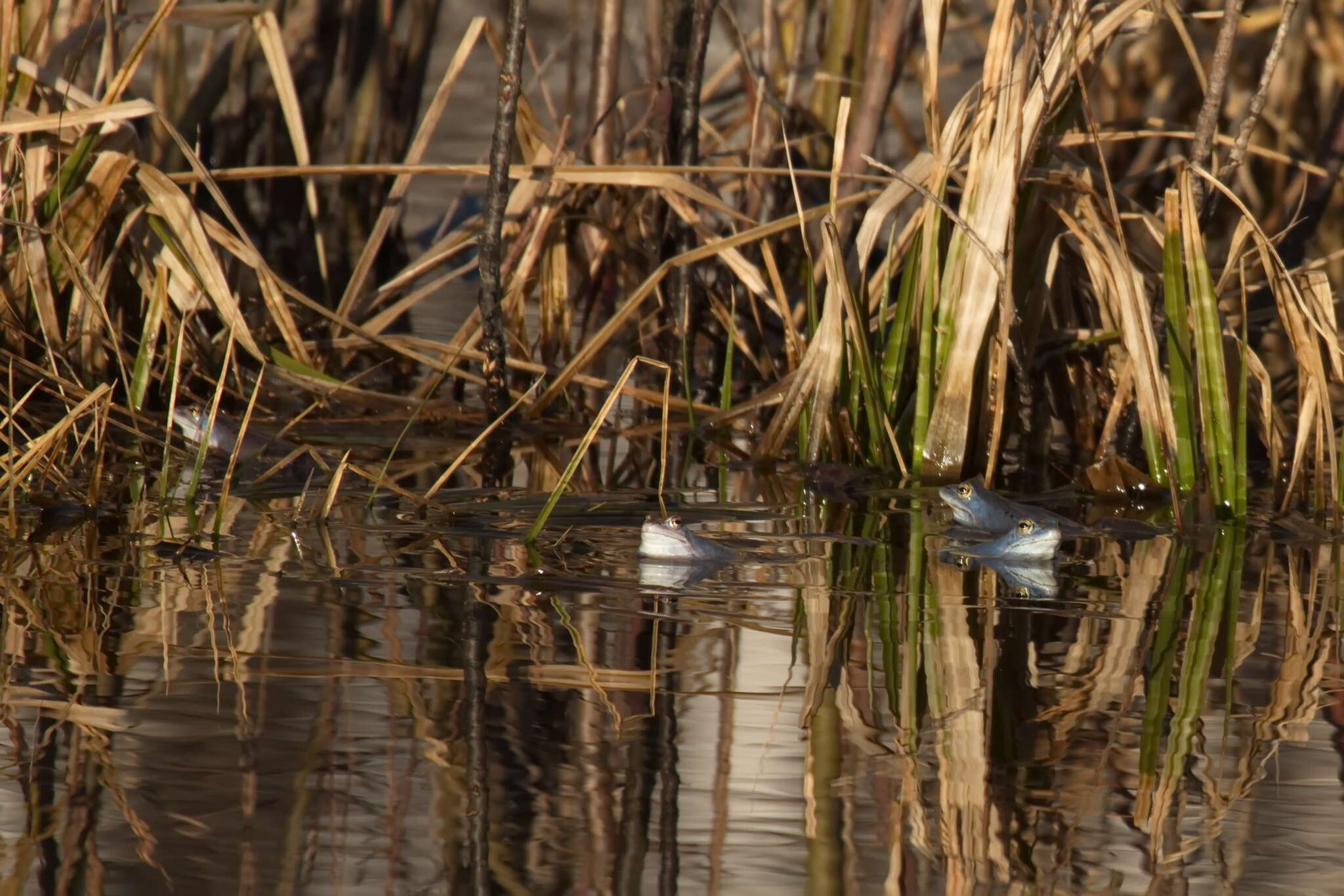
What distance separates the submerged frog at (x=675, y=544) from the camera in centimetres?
313

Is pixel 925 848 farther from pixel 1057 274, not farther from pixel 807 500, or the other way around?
pixel 1057 274

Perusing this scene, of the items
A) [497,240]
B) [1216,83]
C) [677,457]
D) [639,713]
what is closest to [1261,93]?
[1216,83]

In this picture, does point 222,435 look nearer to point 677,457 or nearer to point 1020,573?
point 677,457

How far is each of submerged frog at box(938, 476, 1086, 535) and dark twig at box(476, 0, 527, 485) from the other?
1.01m

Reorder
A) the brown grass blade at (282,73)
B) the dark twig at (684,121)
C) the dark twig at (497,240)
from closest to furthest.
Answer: the dark twig at (497,240) < the dark twig at (684,121) < the brown grass blade at (282,73)

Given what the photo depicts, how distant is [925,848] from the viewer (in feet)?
6.12

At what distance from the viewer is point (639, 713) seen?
2.28m

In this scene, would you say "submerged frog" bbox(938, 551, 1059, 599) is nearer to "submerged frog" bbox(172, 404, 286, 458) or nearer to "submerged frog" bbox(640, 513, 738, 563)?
"submerged frog" bbox(640, 513, 738, 563)

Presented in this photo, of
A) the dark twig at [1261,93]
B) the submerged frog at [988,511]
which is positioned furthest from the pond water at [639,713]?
the dark twig at [1261,93]

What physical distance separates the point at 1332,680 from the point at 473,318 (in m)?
2.54

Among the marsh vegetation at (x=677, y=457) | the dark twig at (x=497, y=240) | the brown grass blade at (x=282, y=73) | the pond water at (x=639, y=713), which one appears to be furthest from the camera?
the brown grass blade at (x=282, y=73)

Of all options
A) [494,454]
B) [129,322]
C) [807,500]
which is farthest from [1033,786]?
[129,322]

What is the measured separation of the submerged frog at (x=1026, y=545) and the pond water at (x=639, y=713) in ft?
0.30

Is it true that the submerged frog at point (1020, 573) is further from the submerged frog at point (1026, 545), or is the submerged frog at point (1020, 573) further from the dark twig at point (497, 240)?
the dark twig at point (497, 240)
